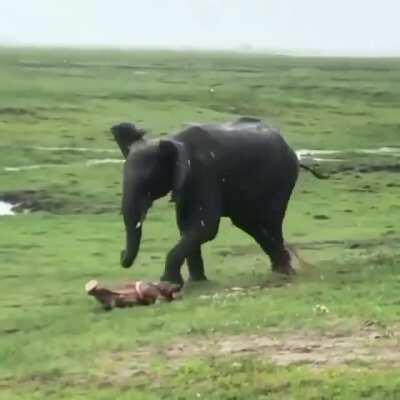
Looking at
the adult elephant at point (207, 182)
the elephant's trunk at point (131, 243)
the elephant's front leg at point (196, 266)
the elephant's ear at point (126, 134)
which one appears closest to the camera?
the elephant's trunk at point (131, 243)

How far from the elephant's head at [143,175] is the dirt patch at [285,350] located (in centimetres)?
315

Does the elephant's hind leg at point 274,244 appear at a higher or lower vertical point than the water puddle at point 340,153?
higher

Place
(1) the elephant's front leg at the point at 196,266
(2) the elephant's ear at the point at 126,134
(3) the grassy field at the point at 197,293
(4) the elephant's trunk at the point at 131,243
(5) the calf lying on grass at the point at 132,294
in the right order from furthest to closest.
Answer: (1) the elephant's front leg at the point at 196,266, (2) the elephant's ear at the point at 126,134, (4) the elephant's trunk at the point at 131,243, (5) the calf lying on grass at the point at 132,294, (3) the grassy field at the point at 197,293

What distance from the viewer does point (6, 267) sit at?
19297 millimetres

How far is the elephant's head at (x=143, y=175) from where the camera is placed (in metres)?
15.3

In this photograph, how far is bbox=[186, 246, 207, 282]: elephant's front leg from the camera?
16.2 m

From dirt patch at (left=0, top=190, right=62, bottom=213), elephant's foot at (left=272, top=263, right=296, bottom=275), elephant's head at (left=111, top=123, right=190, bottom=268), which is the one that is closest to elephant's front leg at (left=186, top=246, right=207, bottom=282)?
elephant's head at (left=111, top=123, right=190, bottom=268)

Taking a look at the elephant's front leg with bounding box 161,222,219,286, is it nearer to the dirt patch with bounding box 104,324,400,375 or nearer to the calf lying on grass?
the calf lying on grass

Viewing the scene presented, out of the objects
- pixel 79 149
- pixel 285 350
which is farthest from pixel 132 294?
pixel 79 149

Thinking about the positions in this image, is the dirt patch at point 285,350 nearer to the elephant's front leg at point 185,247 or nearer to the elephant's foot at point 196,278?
the elephant's front leg at point 185,247

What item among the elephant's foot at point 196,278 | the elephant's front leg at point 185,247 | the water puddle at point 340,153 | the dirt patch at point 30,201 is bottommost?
the water puddle at point 340,153

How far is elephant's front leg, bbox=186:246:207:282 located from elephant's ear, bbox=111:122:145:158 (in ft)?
4.68

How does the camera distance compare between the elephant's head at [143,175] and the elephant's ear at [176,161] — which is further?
the elephant's ear at [176,161]

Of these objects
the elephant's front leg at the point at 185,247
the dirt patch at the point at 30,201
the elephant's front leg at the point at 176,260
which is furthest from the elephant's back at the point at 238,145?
the dirt patch at the point at 30,201
